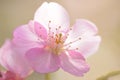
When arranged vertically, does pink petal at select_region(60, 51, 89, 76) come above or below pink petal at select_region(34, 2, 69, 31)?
below

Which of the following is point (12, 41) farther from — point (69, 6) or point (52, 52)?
point (69, 6)

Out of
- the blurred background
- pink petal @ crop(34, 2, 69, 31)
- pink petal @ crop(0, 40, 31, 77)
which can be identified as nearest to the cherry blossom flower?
pink petal @ crop(0, 40, 31, 77)

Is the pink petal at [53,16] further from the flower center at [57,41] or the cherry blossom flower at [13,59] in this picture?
the cherry blossom flower at [13,59]

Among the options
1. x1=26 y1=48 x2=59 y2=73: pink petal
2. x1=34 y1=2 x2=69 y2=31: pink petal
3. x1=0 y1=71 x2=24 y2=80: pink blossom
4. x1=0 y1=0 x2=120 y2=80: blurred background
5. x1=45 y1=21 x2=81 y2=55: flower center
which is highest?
x1=0 y1=0 x2=120 y2=80: blurred background

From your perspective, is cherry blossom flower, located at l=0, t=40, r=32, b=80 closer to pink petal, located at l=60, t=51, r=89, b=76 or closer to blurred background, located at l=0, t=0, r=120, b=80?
pink petal, located at l=60, t=51, r=89, b=76

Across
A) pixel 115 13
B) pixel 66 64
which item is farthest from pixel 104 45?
pixel 66 64

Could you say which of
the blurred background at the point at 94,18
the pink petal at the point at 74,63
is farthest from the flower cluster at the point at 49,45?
the blurred background at the point at 94,18
